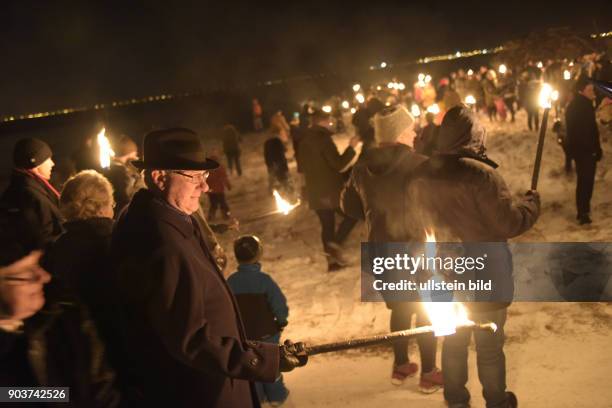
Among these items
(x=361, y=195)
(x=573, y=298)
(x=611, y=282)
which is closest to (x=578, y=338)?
(x=573, y=298)

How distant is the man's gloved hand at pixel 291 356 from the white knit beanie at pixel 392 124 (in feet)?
6.32

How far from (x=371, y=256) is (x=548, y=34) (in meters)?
27.3

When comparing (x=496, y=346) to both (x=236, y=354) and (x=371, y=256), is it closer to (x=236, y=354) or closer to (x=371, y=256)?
(x=371, y=256)

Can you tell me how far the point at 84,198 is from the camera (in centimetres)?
372

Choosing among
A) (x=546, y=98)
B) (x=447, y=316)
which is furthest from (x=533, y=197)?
(x=447, y=316)

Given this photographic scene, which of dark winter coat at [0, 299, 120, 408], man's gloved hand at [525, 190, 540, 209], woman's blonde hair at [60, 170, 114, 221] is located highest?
woman's blonde hair at [60, 170, 114, 221]

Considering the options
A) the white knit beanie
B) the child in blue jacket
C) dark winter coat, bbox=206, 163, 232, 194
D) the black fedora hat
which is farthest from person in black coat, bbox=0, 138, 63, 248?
dark winter coat, bbox=206, 163, 232, 194

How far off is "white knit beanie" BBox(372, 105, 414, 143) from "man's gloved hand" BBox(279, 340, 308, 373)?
1.93 m

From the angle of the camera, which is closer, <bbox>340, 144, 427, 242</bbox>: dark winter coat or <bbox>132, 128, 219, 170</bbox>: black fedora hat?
<bbox>132, 128, 219, 170</bbox>: black fedora hat

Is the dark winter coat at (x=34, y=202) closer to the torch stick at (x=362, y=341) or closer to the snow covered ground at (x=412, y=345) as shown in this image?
the snow covered ground at (x=412, y=345)

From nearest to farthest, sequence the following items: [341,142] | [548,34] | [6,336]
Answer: [6,336] < [341,142] < [548,34]

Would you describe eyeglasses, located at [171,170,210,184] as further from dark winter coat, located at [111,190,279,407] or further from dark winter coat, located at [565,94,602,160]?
dark winter coat, located at [565,94,602,160]

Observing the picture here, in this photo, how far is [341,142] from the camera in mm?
20125

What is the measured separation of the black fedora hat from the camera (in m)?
2.62
